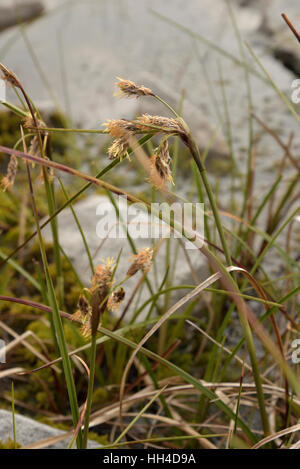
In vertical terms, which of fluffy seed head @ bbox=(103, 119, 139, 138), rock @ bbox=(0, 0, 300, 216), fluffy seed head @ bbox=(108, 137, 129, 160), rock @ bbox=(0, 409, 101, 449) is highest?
rock @ bbox=(0, 0, 300, 216)

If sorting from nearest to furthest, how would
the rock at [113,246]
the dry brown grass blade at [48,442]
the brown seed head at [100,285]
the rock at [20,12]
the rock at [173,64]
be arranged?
1. the brown seed head at [100,285]
2. the dry brown grass blade at [48,442]
3. the rock at [113,246]
4. the rock at [173,64]
5. the rock at [20,12]

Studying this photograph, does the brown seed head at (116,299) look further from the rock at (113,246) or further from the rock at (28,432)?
the rock at (113,246)

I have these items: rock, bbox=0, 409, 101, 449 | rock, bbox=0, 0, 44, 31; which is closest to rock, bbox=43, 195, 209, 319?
rock, bbox=0, 409, 101, 449

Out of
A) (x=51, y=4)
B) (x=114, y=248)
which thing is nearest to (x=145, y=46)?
(x=51, y=4)

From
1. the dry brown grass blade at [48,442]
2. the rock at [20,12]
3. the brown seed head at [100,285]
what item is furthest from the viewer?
the rock at [20,12]

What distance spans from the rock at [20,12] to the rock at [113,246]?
238cm

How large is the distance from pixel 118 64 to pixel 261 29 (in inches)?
39.5

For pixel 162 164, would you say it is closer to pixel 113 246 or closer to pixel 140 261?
pixel 140 261

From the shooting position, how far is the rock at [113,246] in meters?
1.51

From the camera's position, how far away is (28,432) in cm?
99

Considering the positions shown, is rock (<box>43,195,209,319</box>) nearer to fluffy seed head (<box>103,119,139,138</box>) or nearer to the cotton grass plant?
the cotton grass plant

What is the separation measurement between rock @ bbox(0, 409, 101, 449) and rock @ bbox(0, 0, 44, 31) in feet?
10.5

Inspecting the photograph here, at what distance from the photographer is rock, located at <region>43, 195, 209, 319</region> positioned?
4.94 feet

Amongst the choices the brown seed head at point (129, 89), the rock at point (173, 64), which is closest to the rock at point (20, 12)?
the rock at point (173, 64)
